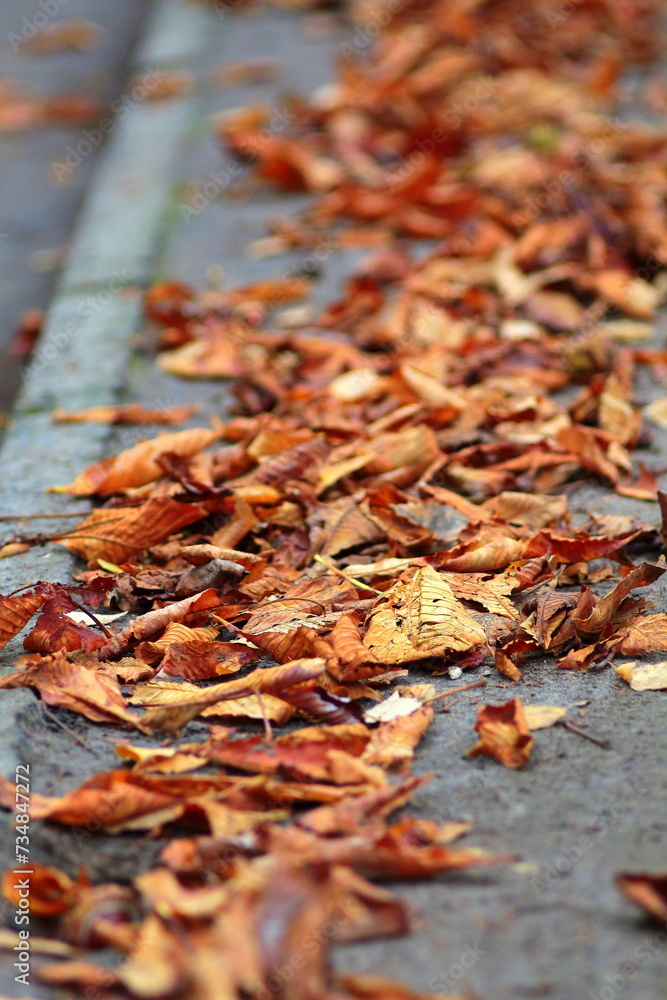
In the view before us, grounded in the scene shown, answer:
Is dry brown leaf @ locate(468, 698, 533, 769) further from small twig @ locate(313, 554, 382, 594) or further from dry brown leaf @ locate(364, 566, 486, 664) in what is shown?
small twig @ locate(313, 554, 382, 594)

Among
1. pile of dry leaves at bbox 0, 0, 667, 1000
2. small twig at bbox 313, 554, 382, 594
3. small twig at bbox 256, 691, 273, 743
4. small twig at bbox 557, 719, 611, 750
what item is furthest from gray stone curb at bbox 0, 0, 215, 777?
small twig at bbox 557, 719, 611, 750

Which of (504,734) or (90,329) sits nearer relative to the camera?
(504,734)

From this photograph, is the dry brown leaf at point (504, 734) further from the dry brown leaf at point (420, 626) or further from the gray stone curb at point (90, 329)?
the gray stone curb at point (90, 329)

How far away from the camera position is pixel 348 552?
1.83 m

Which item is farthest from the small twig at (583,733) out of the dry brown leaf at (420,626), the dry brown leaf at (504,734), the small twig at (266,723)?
the small twig at (266,723)

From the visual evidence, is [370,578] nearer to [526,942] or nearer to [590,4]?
[526,942]

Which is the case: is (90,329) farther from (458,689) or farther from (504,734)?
(504,734)

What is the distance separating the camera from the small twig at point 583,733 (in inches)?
51.6

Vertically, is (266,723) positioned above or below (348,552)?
above

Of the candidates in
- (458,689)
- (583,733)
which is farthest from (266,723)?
(583,733)

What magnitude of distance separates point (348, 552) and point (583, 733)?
622mm

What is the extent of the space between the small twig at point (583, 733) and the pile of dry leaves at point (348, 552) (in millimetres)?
73

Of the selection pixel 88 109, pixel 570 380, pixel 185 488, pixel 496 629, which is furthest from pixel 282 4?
pixel 496 629

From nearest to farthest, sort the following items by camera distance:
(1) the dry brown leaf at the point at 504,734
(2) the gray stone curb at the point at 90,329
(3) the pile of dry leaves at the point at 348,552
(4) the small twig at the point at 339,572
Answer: (3) the pile of dry leaves at the point at 348,552, (1) the dry brown leaf at the point at 504,734, (4) the small twig at the point at 339,572, (2) the gray stone curb at the point at 90,329
